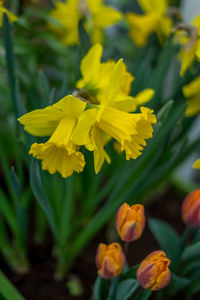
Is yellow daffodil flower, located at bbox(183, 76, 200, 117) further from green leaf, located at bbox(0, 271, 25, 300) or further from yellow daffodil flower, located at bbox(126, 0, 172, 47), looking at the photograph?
green leaf, located at bbox(0, 271, 25, 300)

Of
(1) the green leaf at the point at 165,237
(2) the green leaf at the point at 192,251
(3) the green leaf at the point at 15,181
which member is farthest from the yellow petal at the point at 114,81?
(1) the green leaf at the point at 165,237

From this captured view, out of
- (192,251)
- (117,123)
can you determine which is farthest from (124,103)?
(192,251)

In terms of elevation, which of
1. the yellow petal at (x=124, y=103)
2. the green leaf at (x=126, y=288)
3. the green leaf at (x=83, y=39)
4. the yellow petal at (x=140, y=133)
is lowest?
the green leaf at (x=126, y=288)

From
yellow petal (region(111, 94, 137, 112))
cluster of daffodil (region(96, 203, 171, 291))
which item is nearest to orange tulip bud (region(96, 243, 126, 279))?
cluster of daffodil (region(96, 203, 171, 291))

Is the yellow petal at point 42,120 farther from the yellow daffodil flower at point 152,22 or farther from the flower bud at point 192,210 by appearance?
the yellow daffodil flower at point 152,22

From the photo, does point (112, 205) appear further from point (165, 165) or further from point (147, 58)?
point (147, 58)

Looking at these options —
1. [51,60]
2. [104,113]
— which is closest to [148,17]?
[51,60]
